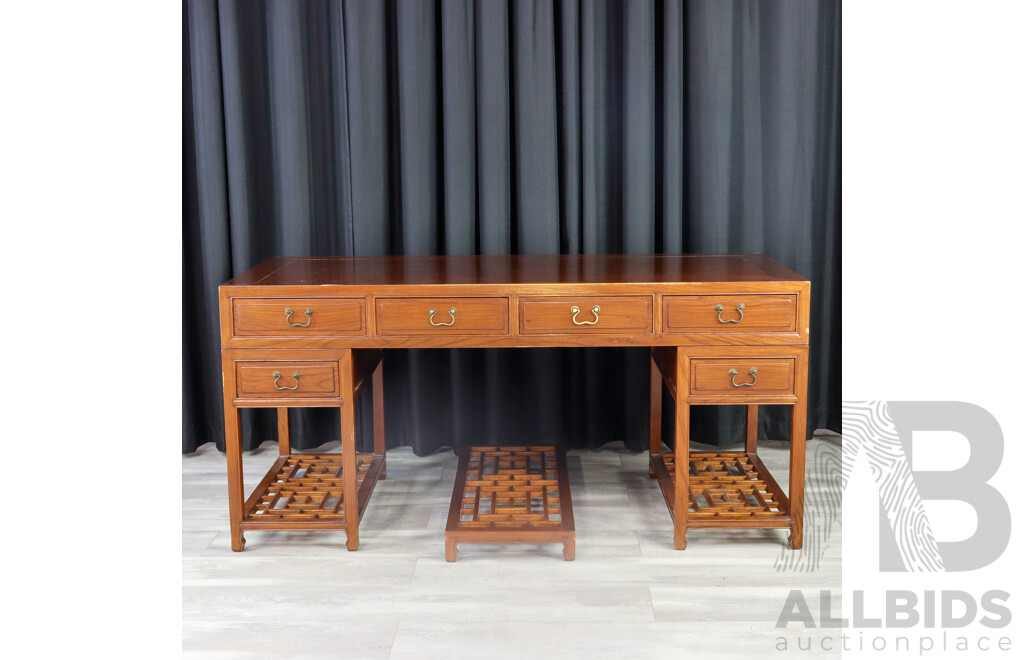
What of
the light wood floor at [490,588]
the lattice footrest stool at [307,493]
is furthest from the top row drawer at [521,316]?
the light wood floor at [490,588]

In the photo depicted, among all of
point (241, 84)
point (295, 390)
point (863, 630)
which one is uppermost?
point (241, 84)

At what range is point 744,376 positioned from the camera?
2.25 metres

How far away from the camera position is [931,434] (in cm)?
233

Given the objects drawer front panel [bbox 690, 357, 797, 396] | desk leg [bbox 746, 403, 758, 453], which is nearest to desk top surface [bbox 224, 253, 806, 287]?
drawer front panel [bbox 690, 357, 797, 396]

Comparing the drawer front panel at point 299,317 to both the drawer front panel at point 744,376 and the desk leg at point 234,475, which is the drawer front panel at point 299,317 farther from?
the drawer front panel at point 744,376

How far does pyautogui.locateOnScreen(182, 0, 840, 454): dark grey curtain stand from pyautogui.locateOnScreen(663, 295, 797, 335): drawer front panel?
0.67 meters

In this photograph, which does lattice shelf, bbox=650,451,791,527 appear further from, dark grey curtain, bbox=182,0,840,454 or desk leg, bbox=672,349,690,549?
dark grey curtain, bbox=182,0,840,454

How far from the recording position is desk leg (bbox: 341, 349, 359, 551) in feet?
7.52

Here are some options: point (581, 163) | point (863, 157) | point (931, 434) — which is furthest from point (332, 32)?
point (931, 434)

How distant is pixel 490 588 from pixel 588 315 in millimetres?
706

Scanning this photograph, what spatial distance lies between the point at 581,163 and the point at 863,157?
865 millimetres

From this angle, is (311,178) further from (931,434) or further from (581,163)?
(931,434)

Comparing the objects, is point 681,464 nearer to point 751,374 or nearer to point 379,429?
point 751,374

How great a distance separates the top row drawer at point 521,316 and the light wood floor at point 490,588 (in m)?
0.58
